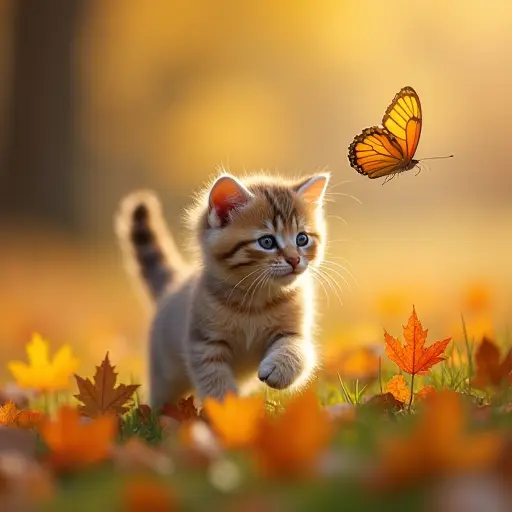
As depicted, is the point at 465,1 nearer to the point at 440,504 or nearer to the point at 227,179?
the point at 227,179

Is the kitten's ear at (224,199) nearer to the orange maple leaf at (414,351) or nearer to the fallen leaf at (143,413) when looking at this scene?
the fallen leaf at (143,413)

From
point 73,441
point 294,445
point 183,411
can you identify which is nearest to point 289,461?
point 294,445

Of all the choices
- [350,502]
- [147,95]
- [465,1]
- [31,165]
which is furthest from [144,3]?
[350,502]

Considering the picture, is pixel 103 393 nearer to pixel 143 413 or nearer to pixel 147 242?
pixel 143 413

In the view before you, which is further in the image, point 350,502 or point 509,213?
point 509,213

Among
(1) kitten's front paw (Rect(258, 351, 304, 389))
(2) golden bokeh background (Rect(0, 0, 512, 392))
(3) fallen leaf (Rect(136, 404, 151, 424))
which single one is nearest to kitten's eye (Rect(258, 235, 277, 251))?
(1) kitten's front paw (Rect(258, 351, 304, 389))
